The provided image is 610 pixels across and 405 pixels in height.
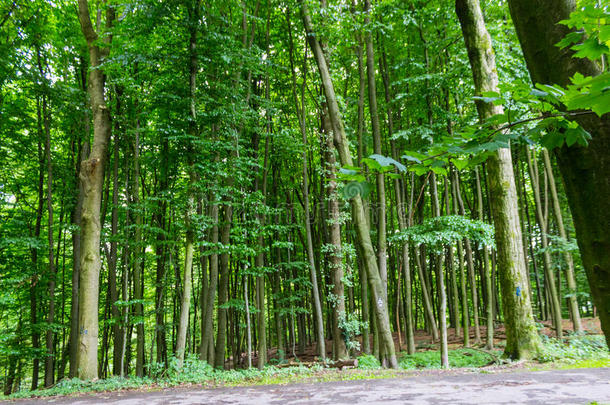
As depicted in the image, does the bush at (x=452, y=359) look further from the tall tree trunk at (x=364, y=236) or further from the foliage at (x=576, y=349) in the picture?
the tall tree trunk at (x=364, y=236)

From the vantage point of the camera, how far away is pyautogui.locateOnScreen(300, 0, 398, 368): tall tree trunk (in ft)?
29.3

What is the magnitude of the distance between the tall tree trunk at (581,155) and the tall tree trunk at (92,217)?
10662 mm

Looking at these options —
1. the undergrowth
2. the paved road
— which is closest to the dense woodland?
the undergrowth

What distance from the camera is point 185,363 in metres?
8.60

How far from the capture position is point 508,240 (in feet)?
22.9

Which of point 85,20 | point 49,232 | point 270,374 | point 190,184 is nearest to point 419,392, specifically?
point 270,374

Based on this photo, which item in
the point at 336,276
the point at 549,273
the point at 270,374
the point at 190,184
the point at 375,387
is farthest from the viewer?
the point at 549,273

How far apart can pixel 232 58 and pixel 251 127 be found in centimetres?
241

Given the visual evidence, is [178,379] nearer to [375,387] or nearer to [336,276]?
[375,387]

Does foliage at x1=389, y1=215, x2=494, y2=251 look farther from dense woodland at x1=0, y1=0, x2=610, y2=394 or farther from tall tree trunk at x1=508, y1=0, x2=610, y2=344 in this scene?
tall tree trunk at x1=508, y1=0, x2=610, y2=344

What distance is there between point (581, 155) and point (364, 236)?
820 centimetres

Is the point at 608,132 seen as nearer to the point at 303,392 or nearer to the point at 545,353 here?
the point at 303,392

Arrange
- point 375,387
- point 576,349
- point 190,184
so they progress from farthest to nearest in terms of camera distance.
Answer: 1. point 190,184
2. point 576,349
3. point 375,387

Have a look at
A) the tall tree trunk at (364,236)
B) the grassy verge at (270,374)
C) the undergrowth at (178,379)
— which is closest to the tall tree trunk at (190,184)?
the undergrowth at (178,379)
